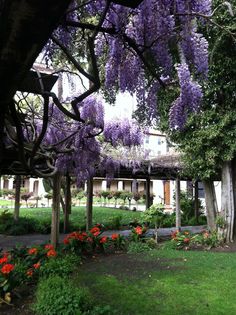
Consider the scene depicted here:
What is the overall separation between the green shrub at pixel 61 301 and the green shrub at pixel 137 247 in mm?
4315

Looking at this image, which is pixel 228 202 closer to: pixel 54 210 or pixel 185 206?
pixel 54 210

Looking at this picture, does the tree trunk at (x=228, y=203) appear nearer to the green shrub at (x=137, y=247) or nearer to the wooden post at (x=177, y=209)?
the green shrub at (x=137, y=247)

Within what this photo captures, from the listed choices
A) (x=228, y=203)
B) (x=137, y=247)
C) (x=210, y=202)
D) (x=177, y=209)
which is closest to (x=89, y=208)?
(x=137, y=247)

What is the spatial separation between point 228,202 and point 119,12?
745 centimetres

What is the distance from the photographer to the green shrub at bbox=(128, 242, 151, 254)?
27.8 feet

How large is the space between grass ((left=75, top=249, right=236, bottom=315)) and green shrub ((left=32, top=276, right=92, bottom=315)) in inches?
22.9

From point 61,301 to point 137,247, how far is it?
4.96 meters

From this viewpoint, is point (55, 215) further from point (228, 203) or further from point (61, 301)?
point (228, 203)

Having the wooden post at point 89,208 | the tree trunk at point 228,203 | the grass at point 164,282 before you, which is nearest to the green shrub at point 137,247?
the grass at point 164,282

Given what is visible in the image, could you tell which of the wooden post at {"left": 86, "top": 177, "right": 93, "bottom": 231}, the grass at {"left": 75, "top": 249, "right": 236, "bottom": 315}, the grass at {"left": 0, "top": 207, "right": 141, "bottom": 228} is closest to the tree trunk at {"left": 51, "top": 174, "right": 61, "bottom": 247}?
the grass at {"left": 75, "top": 249, "right": 236, "bottom": 315}

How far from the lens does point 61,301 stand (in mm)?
3828

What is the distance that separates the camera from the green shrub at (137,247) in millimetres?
8477

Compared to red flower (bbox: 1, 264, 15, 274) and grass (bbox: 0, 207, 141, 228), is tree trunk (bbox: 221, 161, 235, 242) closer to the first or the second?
grass (bbox: 0, 207, 141, 228)

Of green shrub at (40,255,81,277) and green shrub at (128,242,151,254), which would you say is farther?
green shrub at (128,242,151,254)
